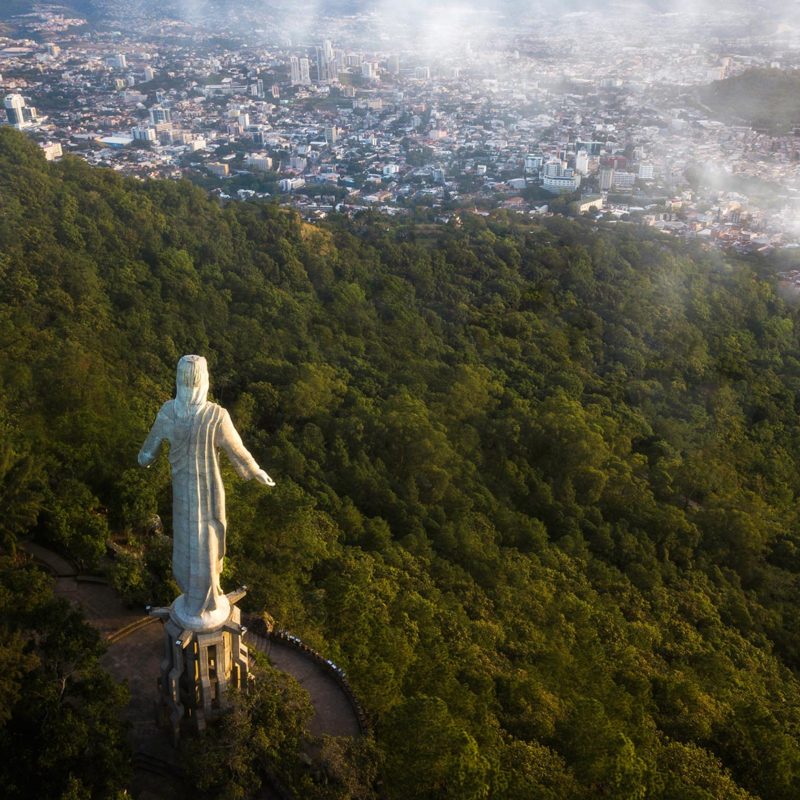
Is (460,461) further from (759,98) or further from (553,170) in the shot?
(759,98)

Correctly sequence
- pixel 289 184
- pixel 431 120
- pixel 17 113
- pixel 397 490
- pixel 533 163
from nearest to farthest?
pixel 397 490, pixel 289 184, pixel 17 113, pixel 533 163, pixel 431 120

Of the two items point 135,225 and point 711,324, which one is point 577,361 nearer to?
point 711,324

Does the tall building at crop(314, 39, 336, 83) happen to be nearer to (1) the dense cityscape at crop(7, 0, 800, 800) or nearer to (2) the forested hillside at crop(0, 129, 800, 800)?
(1) the dense cityscape at crop(7, 0, 800, 800)

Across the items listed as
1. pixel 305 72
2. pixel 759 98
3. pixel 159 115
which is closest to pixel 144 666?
pixel 159 115

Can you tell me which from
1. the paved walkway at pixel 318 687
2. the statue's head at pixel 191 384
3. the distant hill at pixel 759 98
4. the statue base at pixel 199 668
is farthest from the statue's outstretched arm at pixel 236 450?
the distant hill at pixel 759 98

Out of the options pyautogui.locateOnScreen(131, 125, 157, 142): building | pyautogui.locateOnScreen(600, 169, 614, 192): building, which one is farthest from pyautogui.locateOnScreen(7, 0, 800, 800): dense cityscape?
pyautogui.locateOnScreen(131, 125, 157, 142): building

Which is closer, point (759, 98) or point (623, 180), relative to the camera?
point (623, 180)

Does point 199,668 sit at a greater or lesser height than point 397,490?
greater
